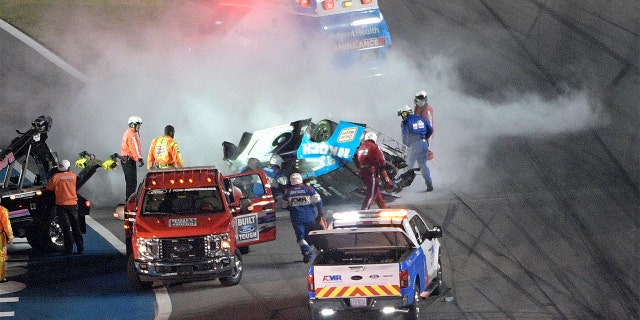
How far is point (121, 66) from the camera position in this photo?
28.2 metres

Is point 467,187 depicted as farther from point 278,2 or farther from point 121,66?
point 121,66

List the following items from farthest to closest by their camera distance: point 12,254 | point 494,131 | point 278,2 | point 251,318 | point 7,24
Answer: point 7,24 < point 494,131 < point 278,2 < point 12,254 < point 251,318

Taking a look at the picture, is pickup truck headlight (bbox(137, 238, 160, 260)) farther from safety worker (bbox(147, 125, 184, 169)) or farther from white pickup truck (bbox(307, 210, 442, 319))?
safety worker (bbox(147, 125, 184, 169))

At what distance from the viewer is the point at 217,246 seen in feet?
44.7

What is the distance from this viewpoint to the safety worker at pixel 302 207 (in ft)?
49.9

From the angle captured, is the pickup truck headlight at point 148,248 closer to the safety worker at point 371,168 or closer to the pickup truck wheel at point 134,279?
the pickup truck wheel at point 134,279

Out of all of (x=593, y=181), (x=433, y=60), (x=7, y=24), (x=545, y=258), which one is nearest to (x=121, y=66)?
(x=7, y=24)

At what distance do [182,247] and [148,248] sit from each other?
44 centimetres

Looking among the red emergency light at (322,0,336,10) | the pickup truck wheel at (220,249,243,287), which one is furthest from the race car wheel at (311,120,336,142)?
the pickup truck wheel at (220,249,243,287)

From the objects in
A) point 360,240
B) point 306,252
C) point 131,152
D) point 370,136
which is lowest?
point 306,252


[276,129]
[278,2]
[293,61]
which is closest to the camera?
[276,129]

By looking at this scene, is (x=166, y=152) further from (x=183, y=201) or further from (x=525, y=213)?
(x=525, y=213)

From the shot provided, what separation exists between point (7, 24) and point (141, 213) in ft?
66.5

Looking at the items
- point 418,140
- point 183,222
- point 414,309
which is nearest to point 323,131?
point 418,140
